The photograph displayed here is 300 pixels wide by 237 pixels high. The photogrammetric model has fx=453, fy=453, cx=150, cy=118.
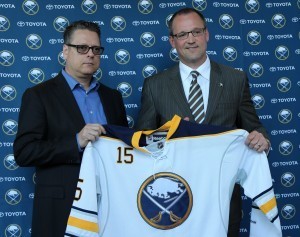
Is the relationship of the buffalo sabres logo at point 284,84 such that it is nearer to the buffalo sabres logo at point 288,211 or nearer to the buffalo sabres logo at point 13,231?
the buffalo sabres logo at point 288,211

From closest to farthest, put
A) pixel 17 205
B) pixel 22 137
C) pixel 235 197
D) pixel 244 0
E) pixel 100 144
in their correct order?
pixel 100 144 → pixel 22 137 → pixel 235 197 → pixel 17 205 → pixel 244 0

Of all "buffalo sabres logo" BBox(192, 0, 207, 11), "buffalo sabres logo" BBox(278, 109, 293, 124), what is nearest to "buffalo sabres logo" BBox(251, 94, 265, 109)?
"buffalo sabres logo" BBox(278, 109, 293, 124)

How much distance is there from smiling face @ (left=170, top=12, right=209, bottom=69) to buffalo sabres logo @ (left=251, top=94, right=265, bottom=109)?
945 mm

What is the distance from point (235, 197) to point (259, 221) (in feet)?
0.74

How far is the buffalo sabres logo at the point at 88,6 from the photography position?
3.05m

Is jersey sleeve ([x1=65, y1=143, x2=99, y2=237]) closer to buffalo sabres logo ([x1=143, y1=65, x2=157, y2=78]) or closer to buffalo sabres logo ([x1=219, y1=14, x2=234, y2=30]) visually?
buffalo sabres logo ([x1=143, y1=65, x2=157, y2=78])

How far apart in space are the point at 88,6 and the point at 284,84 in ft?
4.84

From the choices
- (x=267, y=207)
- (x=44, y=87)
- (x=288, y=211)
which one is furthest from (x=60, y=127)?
(x=288, y=211)

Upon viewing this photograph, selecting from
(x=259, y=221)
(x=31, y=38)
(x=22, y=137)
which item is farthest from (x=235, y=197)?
(x=31, y=38)

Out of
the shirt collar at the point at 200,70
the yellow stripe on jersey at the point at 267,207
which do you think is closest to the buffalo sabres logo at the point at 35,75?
the shirt collar at the point at 200,70

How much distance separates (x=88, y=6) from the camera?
10.0 ft

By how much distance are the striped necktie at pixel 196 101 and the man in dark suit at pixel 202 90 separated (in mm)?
15

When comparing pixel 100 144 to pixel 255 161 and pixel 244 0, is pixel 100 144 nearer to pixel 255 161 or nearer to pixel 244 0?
pixel 255 161

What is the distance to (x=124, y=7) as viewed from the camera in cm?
310
